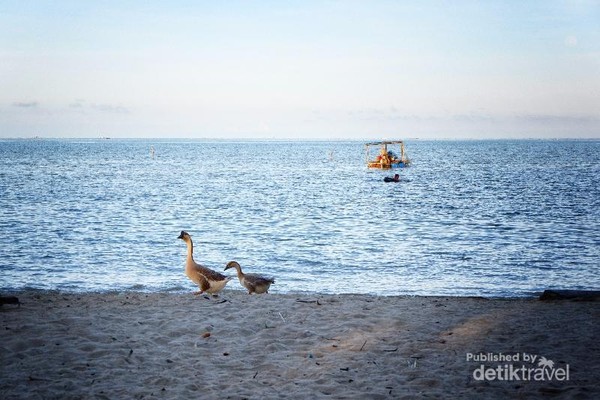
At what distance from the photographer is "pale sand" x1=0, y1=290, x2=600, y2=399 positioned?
714 cm

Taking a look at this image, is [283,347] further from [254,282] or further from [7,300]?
[7,300]

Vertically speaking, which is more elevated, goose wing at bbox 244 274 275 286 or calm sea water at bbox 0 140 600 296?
goose wing at bbox 244 274 275 286

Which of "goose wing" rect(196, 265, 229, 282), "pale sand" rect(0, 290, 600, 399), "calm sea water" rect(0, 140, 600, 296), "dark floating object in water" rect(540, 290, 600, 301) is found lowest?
"calm sea water" rect(0, 140, 600, 296)

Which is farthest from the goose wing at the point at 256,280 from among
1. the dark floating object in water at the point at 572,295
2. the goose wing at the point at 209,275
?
the dark floating object in water at the point at 572,295

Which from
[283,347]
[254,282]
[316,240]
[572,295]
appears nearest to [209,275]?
[254,282]

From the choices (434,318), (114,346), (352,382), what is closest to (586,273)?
(434,318)

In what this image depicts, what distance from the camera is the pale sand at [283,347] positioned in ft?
23.4

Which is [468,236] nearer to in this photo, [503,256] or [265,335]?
[503,256]

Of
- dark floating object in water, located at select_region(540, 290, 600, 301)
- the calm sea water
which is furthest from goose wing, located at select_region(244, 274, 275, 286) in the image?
dark floating object in water, located at select_region(540, 290, 600, 301)

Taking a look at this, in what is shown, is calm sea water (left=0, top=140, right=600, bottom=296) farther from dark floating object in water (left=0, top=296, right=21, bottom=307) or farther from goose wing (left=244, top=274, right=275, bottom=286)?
dark floating object in water (left=0, top=296, right=21, bottom=307)

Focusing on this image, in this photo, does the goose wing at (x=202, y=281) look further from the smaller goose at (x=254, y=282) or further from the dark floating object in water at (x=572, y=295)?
the dark floating object in water at (x=572, y=295)

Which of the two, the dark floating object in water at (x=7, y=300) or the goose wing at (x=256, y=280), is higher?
the dark floating object in water at (x=7, y=300)

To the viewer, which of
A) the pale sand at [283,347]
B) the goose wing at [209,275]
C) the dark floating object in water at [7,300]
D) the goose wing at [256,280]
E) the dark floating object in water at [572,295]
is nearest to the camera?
the pale sand at [283,347]

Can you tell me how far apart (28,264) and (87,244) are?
15.1 feet
